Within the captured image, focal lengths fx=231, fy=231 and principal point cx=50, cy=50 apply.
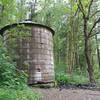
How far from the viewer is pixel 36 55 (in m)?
12.5

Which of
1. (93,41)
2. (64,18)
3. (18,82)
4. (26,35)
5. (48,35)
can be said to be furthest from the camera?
(93,41)

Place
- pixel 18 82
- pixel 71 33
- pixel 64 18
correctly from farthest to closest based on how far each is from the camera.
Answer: pixel 64 18
pixel 71 33
pixel 18 82

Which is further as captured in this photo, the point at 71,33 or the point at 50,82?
the point at 71,33

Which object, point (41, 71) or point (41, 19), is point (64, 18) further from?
point (41, 71)

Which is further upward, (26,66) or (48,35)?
(48,35)

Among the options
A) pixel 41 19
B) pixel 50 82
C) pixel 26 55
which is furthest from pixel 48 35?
pixel 41 19

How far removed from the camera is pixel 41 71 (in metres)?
12.4

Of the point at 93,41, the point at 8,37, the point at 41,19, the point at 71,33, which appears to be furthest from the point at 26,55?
the point at 93,41

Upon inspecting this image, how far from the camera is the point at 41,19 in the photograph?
25953 millimetres

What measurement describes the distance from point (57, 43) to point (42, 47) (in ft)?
46.5

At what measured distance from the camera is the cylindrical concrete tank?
12.3 meters

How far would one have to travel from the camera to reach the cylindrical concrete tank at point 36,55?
12.3m

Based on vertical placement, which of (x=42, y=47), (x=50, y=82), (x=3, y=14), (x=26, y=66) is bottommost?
(x=50, y=82)

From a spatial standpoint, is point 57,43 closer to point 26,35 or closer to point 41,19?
point 41,19
